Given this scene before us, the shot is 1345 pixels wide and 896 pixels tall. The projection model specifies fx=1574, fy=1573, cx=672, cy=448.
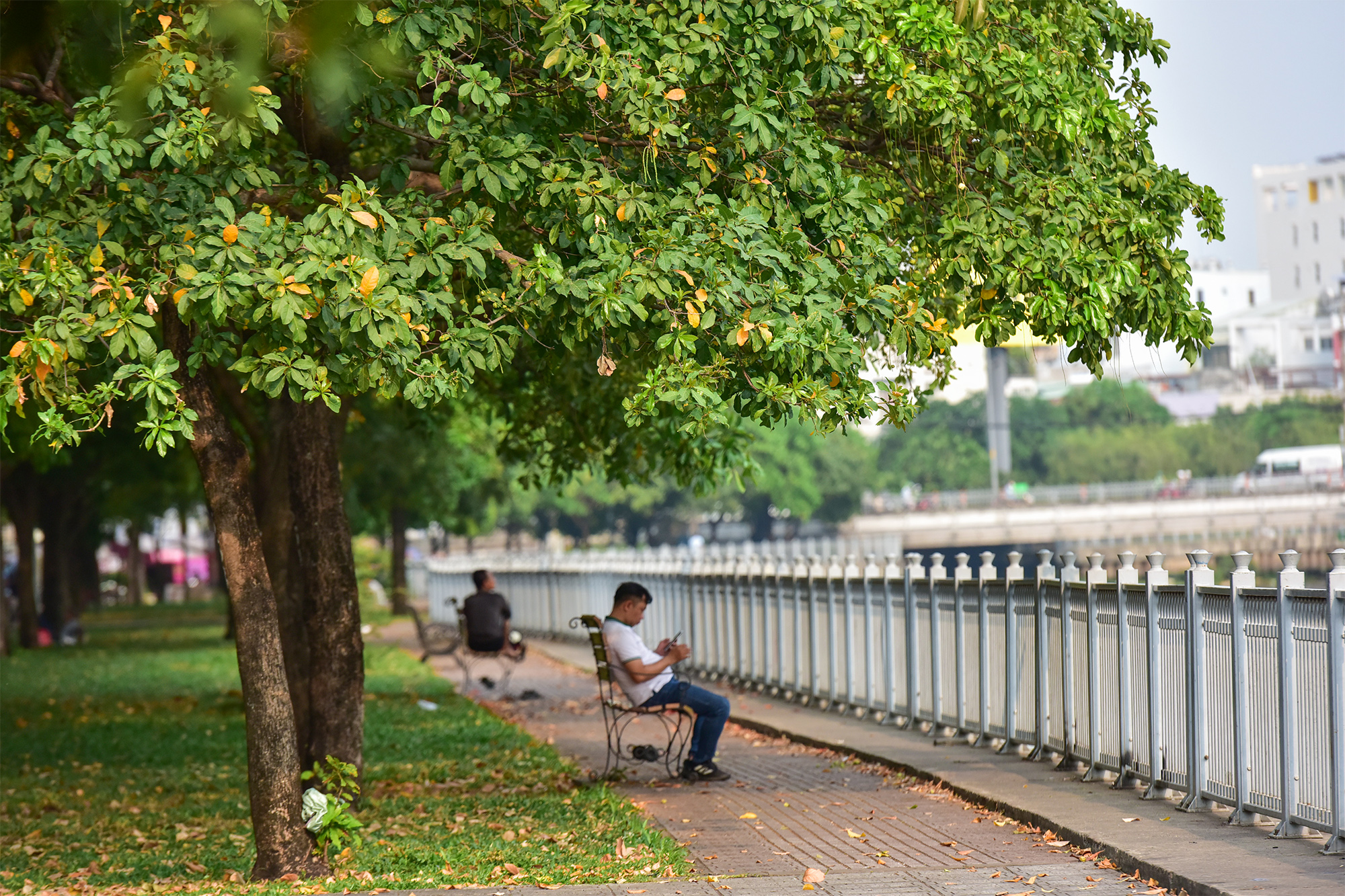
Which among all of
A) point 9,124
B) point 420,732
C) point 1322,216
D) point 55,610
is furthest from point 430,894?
point 1322,216

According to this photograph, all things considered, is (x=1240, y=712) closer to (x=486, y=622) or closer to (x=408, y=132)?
(x=408, y=132)

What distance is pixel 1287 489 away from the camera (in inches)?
3017

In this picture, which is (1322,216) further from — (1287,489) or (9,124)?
(9,124)

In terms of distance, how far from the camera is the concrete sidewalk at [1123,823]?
661cm

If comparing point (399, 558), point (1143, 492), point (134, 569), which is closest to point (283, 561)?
point (399, 558)

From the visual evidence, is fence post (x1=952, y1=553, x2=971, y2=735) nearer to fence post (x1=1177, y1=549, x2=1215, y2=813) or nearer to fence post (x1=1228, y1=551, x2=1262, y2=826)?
fence post (x1=1177, y1=549, x2=1215, y2=813)

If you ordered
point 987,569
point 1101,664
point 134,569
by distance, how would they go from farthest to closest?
point 134,569, point 987,569, point 1101,664

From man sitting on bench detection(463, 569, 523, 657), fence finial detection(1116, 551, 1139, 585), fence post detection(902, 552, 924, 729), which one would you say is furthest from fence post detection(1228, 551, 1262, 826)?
man sitting on bench detection(463, 569, 523, 657)

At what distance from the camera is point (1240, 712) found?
25.7 ft

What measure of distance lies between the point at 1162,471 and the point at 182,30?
3820 inches

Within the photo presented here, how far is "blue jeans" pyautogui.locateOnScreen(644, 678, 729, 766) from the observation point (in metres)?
10.6

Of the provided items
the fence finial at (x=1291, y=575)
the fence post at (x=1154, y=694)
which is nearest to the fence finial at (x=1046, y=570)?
the fence post at (x=1154, y=694)

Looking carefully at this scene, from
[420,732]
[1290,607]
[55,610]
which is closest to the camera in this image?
[1290,607]

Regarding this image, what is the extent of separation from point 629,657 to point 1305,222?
130 metres
